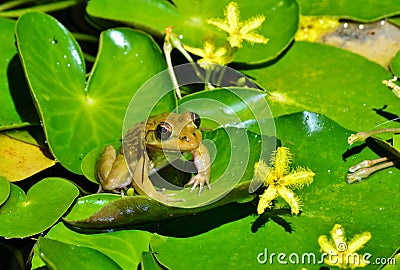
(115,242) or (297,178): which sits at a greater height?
(297,178)

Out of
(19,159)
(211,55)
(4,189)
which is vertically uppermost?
(211,55)

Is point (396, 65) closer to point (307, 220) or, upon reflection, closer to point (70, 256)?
point (307, 220)

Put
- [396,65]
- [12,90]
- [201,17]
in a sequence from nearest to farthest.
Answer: [396,65] < [12,90] < [201,17]

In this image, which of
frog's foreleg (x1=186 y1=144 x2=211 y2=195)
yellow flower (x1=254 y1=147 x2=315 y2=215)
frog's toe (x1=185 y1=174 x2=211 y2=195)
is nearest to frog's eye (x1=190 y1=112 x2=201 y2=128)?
frog's foreleg (x1=186 y1=144 x2=211 y2=195)

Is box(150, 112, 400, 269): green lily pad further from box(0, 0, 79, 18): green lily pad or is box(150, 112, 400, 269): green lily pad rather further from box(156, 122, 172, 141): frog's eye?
box(0, 0, 79, 18): green lily pad

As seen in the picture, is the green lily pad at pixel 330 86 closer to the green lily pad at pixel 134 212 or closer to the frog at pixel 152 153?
the frog at pixel 152 153

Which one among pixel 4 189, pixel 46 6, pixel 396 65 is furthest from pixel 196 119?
pixel 46 6

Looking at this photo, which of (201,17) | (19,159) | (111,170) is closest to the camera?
(111,170)
